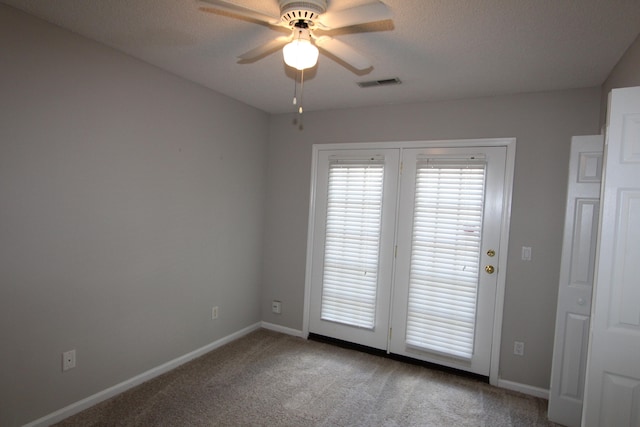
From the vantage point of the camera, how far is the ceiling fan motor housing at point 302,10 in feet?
5.24

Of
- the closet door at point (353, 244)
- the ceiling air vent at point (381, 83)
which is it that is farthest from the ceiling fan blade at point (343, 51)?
the closet door at point (353, 244)

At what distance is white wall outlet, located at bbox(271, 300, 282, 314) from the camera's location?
411cm

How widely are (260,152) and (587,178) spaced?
302cm

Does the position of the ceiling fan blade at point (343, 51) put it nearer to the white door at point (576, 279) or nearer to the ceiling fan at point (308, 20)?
the ceiling fan at point (308, 20)

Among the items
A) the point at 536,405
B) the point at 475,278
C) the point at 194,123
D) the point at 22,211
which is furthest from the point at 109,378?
the point at 536,405

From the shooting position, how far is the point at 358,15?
1.49 metres

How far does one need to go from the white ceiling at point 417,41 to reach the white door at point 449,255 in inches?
25.9

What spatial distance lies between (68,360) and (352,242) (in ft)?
8.23

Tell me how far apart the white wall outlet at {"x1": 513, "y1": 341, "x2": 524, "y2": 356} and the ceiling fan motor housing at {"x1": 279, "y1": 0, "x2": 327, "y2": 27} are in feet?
9.77

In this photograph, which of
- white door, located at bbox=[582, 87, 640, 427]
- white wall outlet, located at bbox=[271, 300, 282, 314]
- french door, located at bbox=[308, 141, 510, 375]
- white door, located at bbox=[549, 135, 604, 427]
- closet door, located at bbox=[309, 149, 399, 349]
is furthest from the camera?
white wall outlet, located at bbox=[271, 300, 282, 314]

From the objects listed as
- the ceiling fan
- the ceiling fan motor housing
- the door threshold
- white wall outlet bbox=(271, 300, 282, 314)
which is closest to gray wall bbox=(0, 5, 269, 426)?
white wall outlet bbox=(271, 300, 282, 314)

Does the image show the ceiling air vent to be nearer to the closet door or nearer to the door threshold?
the closet door

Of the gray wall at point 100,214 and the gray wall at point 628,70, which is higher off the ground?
the gray wall at point 628,70

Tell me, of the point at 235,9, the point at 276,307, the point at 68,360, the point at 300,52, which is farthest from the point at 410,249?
the point at 68,360
